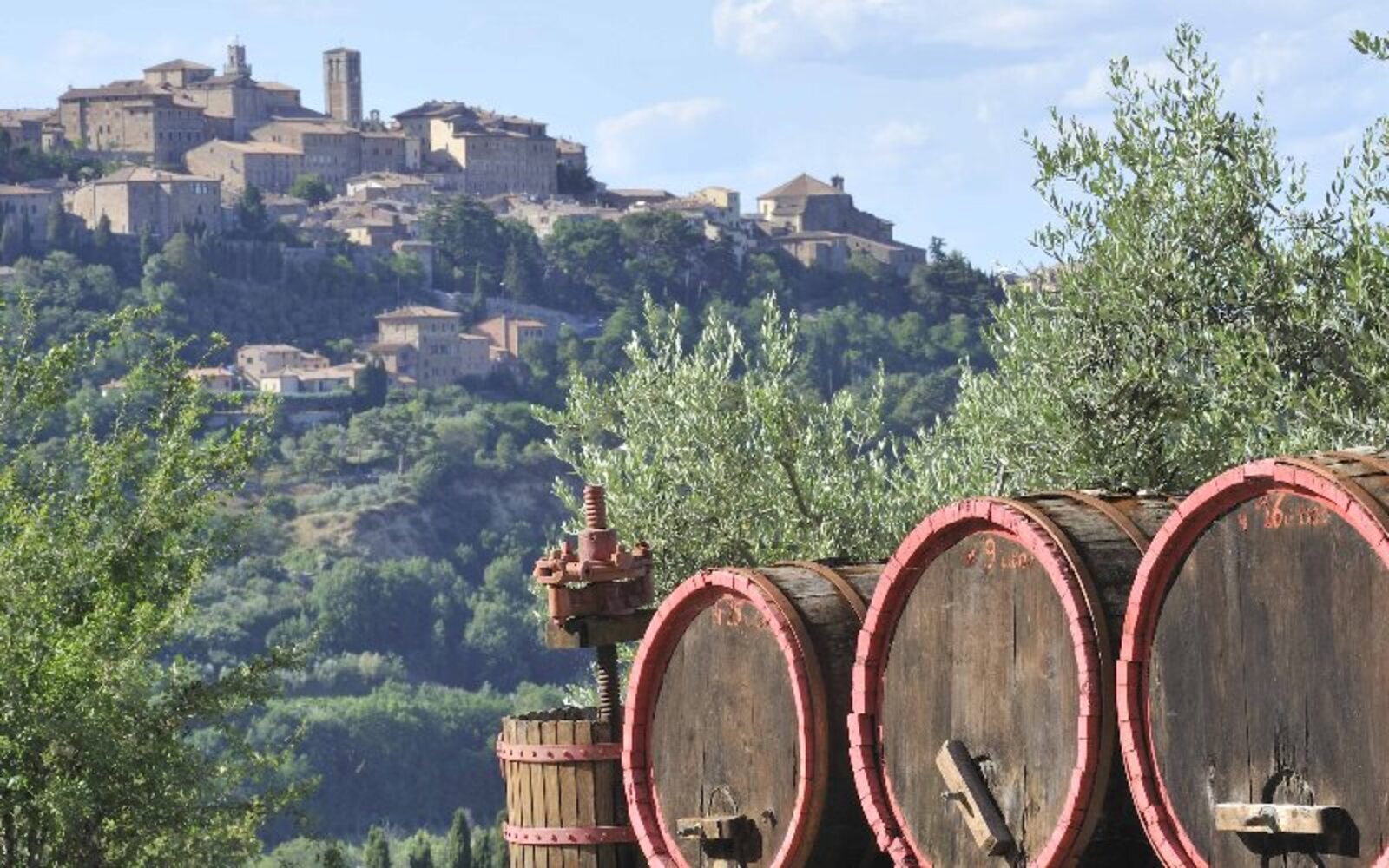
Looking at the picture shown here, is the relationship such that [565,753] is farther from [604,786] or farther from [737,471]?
[737,471]

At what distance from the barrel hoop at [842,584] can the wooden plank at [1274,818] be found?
1.50 metres

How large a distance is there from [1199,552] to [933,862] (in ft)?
4.12

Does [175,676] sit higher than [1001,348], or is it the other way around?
[1001,348]

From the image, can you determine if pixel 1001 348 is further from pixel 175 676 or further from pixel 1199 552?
pixel 1199 552

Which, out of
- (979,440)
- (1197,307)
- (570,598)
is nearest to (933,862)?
(570,598)

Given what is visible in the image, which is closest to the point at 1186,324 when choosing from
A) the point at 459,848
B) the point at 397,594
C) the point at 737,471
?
the point at 737,471

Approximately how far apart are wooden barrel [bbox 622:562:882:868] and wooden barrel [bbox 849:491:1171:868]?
0.78ft

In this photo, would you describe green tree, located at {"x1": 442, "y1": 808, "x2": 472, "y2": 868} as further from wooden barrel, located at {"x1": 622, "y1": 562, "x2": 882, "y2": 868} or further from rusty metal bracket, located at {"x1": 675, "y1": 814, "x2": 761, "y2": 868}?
rusty metal bracket, located at {"x1": 675, "y1": 814, "x2": 761, "y2": 868}

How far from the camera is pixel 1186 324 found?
11930 millimetres

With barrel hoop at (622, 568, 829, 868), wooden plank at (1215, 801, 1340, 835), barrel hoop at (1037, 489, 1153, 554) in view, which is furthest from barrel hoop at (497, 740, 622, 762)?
wooden plank at (1215, 801, 1340, 835)

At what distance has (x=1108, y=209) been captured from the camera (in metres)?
12.7

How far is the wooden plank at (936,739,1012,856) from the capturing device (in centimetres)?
693

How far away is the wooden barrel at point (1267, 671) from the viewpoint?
6004 millimetres

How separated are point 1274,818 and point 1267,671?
328 millimetres
